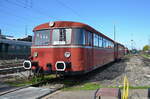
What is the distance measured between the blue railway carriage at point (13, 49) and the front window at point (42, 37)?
20717 millimetres

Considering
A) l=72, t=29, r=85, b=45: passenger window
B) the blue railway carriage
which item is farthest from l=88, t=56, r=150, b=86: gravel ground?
the blue railway carriage

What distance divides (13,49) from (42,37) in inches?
915

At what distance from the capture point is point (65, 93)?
826 cm

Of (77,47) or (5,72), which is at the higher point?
(77,47)

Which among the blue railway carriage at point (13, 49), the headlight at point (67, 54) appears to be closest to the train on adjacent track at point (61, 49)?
the headlight at point (67, 54)

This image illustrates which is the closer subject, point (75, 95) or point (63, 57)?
point (75, 95)

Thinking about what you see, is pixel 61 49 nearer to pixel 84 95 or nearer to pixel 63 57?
pixel 63 57

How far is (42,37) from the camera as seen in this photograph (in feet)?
35.7

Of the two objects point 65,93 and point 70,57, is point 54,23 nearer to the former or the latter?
point 70,57

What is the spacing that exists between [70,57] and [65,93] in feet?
7.46

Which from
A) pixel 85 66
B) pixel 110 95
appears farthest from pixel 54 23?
pixel 110 95

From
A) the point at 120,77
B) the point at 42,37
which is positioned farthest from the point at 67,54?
the point at 120,77

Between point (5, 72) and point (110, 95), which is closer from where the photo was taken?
point (110, 95)

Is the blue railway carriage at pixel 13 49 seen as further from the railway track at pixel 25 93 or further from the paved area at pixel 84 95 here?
the paved area at pixel 84 95
